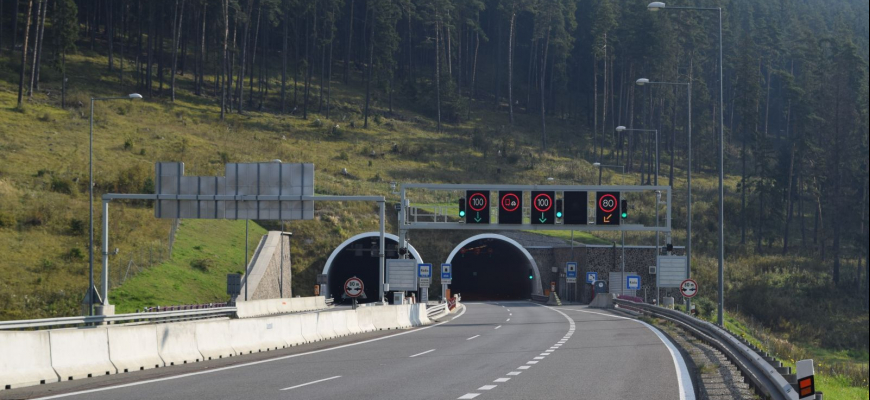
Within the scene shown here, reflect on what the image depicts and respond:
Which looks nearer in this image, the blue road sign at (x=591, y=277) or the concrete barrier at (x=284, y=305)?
the concrete barrier at (x=284, y=305)

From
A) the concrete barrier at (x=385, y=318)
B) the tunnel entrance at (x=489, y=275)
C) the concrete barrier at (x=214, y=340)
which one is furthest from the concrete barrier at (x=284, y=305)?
the tunnel entrance at (x=489, y=275)

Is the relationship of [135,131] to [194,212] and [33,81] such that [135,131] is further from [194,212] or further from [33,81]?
[194,212]

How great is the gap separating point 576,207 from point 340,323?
13508 millimetres

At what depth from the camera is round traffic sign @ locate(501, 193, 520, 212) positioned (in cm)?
3953

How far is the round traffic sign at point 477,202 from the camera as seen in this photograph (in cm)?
3934

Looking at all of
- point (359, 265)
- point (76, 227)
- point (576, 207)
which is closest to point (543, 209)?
point (576, 207)

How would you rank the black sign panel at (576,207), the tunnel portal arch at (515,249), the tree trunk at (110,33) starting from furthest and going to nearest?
1. the tree trunk at (110,33)
2. the tunnel portal arch at (515,249)
3. the black sign panel at (576,207)

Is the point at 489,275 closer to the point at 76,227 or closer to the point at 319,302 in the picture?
the point at 319,302

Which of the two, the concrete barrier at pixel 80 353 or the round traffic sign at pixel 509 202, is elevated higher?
the round traffic sign at pixel 509 202

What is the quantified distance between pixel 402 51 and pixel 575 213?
87609mm

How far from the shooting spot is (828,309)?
6525cm

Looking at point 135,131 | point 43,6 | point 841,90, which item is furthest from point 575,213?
point 43,6

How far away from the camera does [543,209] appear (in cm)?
3956

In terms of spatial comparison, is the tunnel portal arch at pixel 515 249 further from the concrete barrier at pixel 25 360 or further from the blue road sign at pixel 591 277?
the concrete barrier at pixel 25 360
